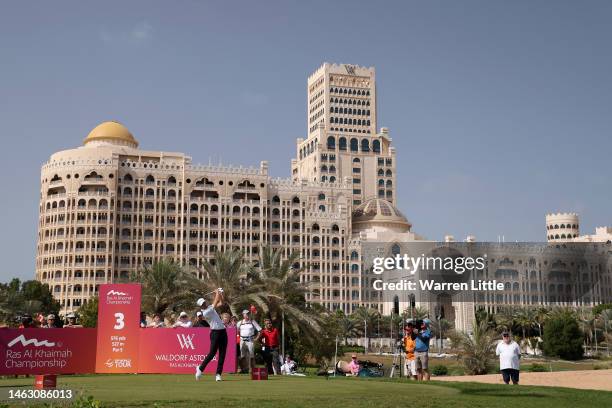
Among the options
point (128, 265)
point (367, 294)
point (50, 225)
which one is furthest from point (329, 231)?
point (50, 225)

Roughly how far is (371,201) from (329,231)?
18.4 meters

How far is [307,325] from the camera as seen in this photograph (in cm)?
5353

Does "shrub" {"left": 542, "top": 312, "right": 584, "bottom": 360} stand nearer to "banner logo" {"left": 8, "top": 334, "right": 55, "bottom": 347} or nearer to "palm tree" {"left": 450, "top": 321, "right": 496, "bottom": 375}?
"palm tree" {"left": 450, "top": 321, "right": 496, "bottom": 375}

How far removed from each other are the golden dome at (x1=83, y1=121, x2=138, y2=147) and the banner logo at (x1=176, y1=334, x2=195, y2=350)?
118 m

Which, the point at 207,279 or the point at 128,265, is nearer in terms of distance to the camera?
the point at 207,279

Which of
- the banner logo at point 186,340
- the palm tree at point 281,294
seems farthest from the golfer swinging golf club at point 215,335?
the palm tree at point 281,294

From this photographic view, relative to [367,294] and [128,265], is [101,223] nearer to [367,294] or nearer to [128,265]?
[128,265]

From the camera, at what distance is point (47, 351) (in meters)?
28.7

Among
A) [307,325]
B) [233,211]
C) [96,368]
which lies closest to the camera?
[96,368]

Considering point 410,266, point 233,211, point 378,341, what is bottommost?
point 378,341

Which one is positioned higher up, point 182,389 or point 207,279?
point 207,279

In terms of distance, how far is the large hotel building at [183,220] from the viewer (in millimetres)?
133000

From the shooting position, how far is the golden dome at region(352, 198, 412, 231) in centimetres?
15675

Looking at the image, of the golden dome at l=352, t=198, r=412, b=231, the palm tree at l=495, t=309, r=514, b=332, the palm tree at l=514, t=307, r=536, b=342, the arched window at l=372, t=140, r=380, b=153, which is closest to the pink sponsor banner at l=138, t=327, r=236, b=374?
the palm tree at l=495, t=309, r=514, b=332
